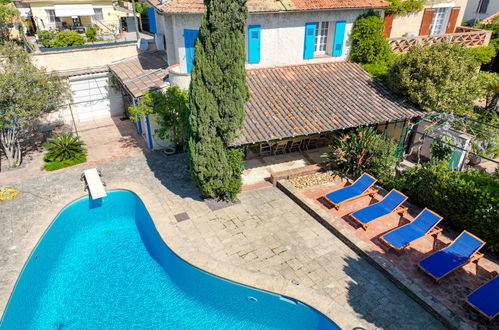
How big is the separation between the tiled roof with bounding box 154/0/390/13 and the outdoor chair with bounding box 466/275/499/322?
640 inches

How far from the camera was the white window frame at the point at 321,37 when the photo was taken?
21.9 meters

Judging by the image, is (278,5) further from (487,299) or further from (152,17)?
(487,299)

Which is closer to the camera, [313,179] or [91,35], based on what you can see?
[313,179]

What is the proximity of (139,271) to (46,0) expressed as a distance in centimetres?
3616

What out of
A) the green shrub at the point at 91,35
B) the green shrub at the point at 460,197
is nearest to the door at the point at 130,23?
the green shrub at the point at 91,35

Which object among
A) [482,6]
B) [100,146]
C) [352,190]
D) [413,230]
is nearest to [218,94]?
[352,190]

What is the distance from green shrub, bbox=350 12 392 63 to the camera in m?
21.8

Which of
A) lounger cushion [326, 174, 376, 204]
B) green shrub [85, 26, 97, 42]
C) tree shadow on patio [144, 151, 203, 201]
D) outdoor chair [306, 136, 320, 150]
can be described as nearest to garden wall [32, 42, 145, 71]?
tree shadow on patio [144, 151, 203, 201]

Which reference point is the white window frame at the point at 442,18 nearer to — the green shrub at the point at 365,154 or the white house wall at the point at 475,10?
the white house wall at the point at 475,10

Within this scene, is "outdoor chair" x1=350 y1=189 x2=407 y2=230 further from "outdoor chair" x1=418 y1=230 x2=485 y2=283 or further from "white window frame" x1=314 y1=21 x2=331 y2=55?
"white window frame" x1=314 y1=21 x2=331 y2=55

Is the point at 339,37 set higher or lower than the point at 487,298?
higher

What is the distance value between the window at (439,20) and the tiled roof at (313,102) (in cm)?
877

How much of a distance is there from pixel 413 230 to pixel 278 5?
1406 centimetres

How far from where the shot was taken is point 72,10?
37.1 metres
